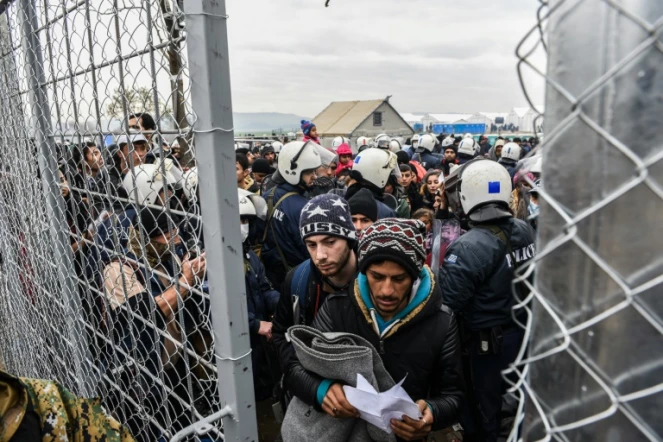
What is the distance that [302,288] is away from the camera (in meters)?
2.52

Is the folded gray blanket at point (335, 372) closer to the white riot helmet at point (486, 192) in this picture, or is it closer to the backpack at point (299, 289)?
the backpack at point (299, 289)

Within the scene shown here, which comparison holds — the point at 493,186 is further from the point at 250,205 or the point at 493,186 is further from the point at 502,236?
the point at 250,205

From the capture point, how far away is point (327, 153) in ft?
21.9

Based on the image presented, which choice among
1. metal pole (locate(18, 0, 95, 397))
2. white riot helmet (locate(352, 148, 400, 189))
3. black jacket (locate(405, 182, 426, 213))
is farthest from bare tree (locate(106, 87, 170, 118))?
black jacket (locate(405, 182, 426, 213))

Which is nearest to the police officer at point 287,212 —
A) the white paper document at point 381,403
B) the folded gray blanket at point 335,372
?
the folded gray blanket at point 335,372

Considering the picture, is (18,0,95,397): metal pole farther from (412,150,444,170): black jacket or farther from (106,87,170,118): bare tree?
(412,150,444,170): black jacket

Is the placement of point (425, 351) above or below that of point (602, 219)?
below

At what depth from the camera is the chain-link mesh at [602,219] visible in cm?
52

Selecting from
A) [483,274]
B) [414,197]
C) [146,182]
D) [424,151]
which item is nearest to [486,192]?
[483,274]

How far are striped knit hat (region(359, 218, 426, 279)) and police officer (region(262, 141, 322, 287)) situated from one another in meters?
2.03

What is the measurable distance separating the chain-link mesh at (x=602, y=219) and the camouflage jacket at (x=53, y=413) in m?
1.48

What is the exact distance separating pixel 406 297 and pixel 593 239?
4.73 ft

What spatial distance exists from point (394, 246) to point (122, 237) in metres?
1.45

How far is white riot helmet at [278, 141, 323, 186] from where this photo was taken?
4.37 metres
